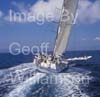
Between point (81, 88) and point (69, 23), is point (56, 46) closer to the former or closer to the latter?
point (69, 23)

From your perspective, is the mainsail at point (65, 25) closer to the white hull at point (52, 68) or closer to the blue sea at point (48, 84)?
the white hull at point (52, 68)

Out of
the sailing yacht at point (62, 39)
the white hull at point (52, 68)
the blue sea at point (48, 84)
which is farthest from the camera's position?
the sailing yacht at point (62, 39)

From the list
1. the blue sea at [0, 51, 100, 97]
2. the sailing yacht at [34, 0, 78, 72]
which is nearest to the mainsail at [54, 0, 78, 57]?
the sailing yacht at [34, 0, 78, 72]

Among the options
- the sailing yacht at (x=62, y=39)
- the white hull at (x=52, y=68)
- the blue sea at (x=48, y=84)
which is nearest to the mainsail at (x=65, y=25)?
the sailing yacht at (x=62, y=39)

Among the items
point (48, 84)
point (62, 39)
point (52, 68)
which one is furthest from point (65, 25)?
point (48, 84)

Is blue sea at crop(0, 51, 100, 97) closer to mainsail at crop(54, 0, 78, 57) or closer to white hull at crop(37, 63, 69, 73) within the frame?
white hull at crop(37, 63, 69, 73)

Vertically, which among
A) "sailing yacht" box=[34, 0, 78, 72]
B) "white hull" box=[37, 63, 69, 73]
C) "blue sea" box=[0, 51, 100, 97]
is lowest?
"blue sea" box=[0, 51, 100, 97]

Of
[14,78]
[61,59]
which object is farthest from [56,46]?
[14,78]
